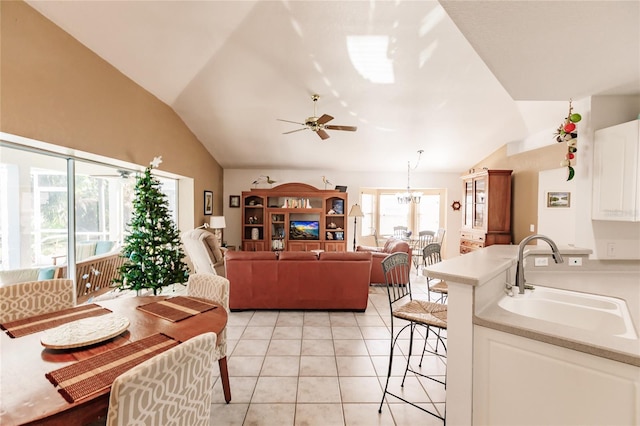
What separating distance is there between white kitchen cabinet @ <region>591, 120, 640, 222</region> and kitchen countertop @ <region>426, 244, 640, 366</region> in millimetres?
385

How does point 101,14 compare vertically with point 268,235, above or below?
above

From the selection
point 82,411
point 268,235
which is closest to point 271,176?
point 268,235

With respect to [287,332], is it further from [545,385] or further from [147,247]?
[545,385]

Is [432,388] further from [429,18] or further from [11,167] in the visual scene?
[11,167]

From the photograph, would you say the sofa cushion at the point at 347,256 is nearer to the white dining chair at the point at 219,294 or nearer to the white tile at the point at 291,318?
the white tile at the point at 291,318

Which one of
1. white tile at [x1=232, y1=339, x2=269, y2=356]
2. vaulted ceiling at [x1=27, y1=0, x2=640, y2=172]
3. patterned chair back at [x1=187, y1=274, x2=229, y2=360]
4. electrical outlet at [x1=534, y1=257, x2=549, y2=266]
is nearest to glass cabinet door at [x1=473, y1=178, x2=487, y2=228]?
vaulted ceiling at [x1=27, y1=0, x2=640, y2=172]

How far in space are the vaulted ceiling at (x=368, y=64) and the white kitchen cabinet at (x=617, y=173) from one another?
13.8 inches

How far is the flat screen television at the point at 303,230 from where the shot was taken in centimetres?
709

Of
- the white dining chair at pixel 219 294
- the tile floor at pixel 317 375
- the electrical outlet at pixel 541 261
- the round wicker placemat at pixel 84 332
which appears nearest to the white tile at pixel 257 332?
the tile floor at pixel 317 375

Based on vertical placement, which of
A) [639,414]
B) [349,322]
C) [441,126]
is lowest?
[349,322]

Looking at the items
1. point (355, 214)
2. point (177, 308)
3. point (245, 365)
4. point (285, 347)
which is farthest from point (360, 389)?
point (355, 214)

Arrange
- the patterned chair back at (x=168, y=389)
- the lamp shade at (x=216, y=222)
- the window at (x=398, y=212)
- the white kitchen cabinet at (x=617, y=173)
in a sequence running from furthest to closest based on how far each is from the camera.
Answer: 1. the window at (x=398, y=212)
2. the lamp shade at (x=216, y=222)
3. the white kitchen cabinet at (x=617, y=173)
4. the patterned chair back at (x=168, y=389)

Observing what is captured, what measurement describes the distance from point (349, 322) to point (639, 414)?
8.79ft

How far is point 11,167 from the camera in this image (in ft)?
8.30
